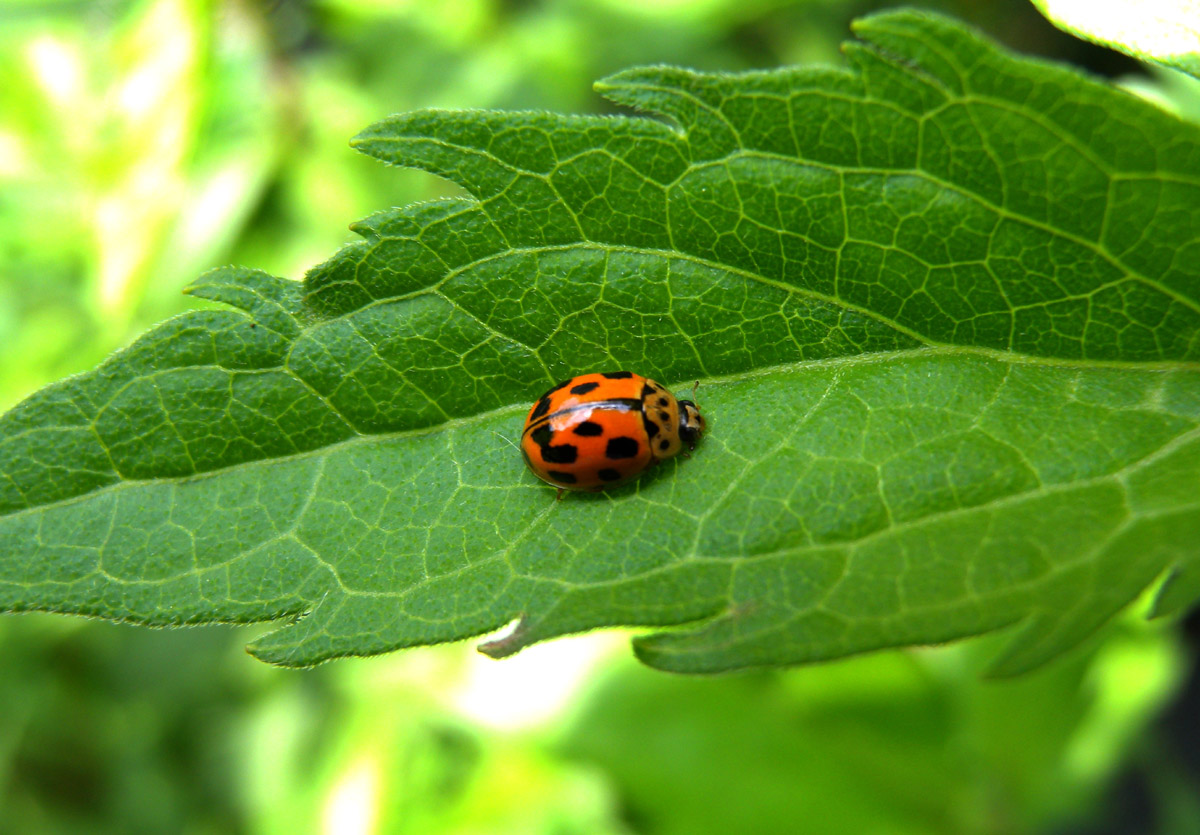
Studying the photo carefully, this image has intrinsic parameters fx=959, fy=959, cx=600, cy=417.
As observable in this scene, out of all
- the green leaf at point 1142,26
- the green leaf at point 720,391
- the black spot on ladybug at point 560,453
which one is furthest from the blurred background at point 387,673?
the black spot on ladybug at point 560,453

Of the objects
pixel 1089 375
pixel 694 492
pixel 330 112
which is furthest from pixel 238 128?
pixel 1089 375

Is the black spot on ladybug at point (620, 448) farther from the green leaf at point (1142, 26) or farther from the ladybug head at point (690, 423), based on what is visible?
the green leaf at point (1142, 26)

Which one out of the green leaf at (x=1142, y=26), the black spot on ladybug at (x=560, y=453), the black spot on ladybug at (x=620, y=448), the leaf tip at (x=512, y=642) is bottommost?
the leaf tip at (x=512, y=642)

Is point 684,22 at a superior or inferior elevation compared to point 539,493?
superior

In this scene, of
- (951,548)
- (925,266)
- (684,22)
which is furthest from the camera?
(684,22)

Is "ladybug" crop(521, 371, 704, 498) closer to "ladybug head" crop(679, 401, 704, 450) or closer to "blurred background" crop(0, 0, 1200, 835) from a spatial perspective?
"ladybug head" crop(679, 401, 704, 450)

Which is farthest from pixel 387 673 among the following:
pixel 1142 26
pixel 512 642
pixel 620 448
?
pixel 1142 26

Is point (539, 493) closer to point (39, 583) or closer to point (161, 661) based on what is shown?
point (39, 583)
